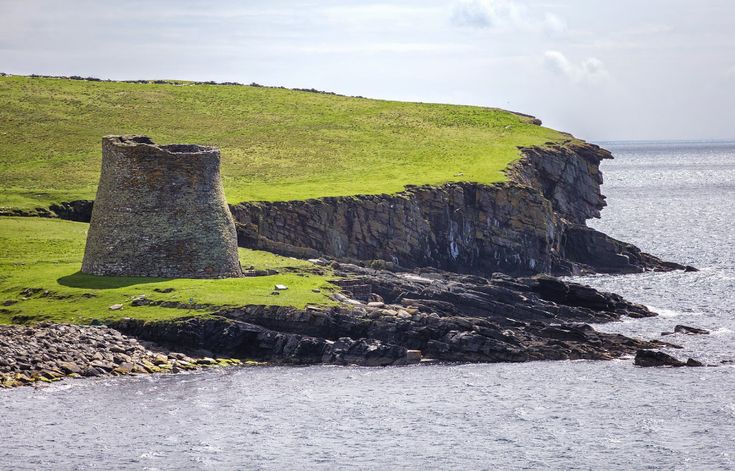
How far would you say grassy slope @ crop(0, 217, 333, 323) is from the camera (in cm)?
6838

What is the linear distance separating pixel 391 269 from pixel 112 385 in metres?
28.9

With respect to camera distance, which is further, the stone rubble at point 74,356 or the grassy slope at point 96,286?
the grassy slope at point 96,286

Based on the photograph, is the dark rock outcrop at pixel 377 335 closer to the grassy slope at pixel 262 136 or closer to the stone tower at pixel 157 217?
the stone tower at pixel 157 217


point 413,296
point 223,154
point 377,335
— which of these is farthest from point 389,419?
point 223,154

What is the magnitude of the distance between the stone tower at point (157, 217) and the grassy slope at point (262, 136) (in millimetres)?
19470

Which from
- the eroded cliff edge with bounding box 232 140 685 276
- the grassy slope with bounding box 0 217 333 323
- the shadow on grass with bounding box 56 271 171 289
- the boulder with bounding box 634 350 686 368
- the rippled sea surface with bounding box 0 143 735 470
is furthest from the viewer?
the eroded cliff edge with bounding box 232 140 685 276

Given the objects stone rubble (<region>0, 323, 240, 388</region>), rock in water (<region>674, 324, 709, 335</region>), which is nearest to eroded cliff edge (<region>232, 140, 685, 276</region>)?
rock in water (<region>674, 324, 709, 335</region>)

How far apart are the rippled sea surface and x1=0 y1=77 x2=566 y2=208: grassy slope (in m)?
35.5

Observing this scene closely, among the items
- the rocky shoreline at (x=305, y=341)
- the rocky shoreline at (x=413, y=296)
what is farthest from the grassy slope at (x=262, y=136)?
the rocky shoreline at (x=305, y=341)

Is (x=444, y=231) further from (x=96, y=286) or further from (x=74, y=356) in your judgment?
(x=74, y=356)

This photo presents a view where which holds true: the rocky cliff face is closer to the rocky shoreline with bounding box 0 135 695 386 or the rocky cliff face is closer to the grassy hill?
the rocky shoreline with bounding box 0 135 695 386

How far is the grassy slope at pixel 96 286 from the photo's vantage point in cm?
6838

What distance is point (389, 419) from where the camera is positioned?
182ft

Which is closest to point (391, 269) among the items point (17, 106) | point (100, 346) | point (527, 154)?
point (100, 346)
